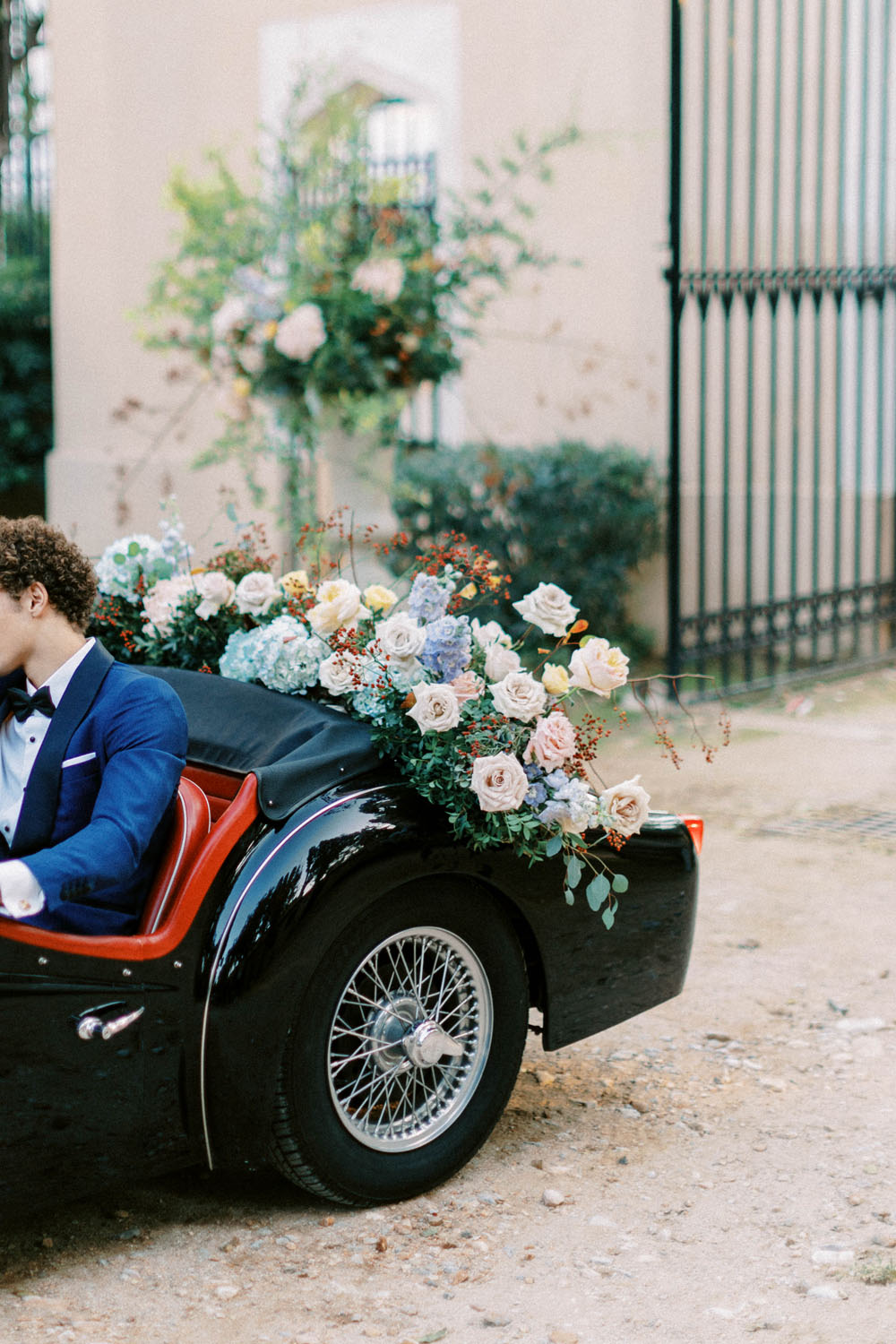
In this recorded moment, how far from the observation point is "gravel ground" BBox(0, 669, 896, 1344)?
2.86 metres

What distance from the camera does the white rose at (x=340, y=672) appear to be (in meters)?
3.41

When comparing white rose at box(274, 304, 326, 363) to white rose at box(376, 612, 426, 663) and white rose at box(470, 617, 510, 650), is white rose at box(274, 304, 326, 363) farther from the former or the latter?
white rose at box(376, 612, 426, 663)

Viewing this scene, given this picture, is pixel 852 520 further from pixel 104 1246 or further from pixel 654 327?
pixel 104 1246

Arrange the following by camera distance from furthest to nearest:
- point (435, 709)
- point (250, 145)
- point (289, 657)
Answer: point (250, 145), point (289, 657), point (435, 709)

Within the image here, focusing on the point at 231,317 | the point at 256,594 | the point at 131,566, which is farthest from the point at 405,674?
the point at 231,317

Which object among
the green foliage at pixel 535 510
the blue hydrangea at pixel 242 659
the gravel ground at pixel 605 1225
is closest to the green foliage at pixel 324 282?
the green foliage at pixel 535 510

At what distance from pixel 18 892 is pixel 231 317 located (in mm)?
4858

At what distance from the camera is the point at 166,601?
390cm

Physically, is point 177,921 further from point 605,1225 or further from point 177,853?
point 605,1225

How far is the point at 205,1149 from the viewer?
119 inches

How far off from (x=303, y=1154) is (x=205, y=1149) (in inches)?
7.7

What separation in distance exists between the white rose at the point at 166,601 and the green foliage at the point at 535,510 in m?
4.51

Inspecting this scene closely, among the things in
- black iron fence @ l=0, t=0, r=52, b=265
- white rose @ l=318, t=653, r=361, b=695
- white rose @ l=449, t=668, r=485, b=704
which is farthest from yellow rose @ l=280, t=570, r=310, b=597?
Result: black iron fence @ l=0, t=0, r=52, b=265

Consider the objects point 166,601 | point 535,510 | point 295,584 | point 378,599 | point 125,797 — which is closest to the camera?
point 125,797
